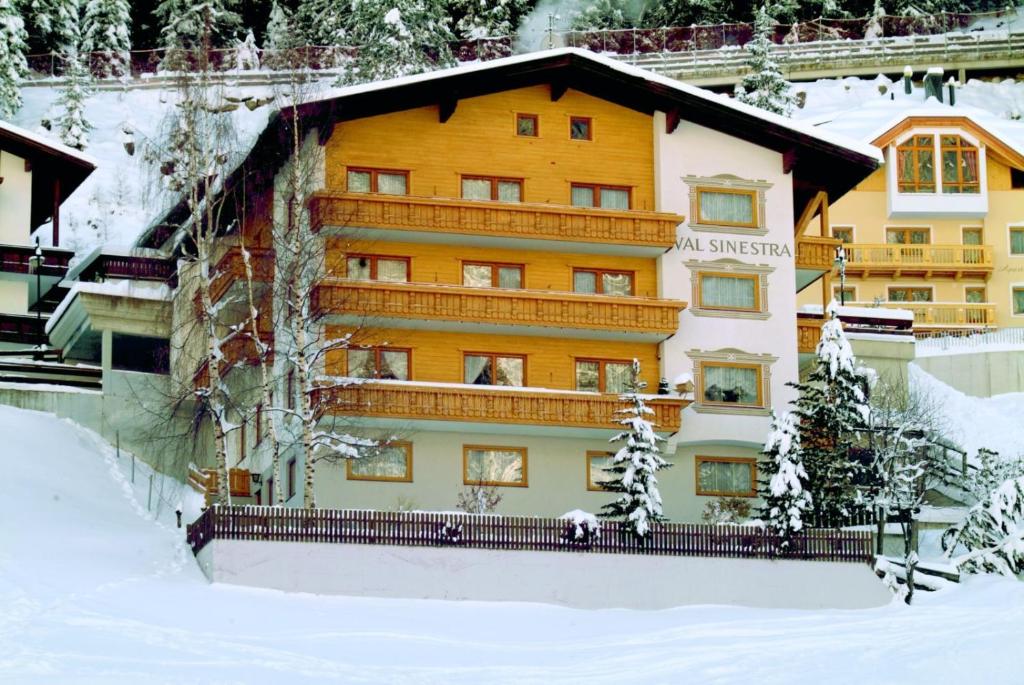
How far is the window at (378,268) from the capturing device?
5325 cm

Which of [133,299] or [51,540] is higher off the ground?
[133,299]

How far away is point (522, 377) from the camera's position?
5394cm

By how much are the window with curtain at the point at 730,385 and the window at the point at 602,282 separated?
9.90ft

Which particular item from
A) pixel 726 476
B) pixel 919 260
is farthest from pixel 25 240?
pixel 919 260

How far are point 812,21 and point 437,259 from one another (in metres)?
60.6

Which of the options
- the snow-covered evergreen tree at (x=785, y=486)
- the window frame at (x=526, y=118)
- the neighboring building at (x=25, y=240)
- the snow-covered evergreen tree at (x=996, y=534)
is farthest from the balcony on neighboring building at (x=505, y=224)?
the neighboring building at (x=25, y=240)

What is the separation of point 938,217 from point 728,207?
2569 centimetres

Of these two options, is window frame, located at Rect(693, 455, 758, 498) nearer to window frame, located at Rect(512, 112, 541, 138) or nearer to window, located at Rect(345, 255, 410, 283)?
window, located at Rect(345, 255, 410, 283)

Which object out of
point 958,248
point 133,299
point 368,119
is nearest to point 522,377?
point 368,119

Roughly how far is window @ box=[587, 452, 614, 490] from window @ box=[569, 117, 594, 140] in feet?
29.3

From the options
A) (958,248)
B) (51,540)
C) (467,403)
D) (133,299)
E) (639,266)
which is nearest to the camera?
(51,540)

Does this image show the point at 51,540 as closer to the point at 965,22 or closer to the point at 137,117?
the point at 137,117

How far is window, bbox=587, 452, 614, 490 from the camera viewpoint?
53.2 meters

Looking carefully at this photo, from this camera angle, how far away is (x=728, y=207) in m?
56.4
